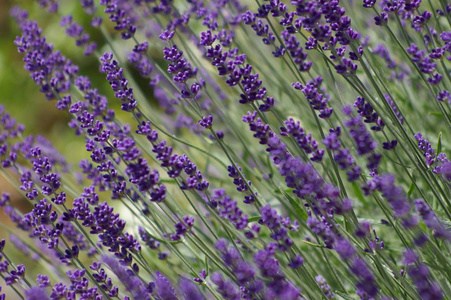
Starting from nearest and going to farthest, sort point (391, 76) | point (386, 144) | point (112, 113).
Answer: point (386, 144), point (112, 113), point (391, 76)

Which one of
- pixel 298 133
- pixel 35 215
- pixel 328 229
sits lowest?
pixel 35 215

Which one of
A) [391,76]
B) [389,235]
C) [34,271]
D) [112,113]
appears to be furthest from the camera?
[34,271]

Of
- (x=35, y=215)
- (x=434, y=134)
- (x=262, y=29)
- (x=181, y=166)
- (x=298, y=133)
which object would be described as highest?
(x=434, y=134)

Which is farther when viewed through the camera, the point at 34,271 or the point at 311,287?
the point at 34,271

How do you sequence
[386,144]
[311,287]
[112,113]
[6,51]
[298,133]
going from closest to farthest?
[298,133], [386,144], [311,287], [112,113], [6,51]

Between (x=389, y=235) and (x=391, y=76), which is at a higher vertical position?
(x=391, y=76)

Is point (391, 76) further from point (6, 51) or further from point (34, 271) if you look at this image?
point (6, 51)

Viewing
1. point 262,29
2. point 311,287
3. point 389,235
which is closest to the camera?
point 311,287

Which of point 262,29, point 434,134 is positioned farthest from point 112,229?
point 434,134

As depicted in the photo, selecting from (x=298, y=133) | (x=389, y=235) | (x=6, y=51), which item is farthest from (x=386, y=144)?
(x=6, y=51)

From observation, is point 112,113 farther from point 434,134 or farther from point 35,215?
point 434,134
